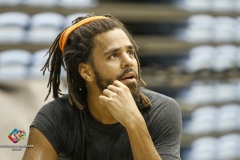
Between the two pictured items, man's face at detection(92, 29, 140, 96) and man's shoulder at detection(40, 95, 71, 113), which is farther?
man's shoulder at detection(40, 95, 71, 113)

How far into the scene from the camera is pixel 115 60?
2.08 meters

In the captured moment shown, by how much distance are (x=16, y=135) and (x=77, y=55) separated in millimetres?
522

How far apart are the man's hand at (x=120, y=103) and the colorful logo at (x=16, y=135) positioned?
21.8 inches

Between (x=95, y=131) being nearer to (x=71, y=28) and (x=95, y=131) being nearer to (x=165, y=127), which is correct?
(x=165, y=127)

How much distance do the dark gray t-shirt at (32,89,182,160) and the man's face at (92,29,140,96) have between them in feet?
0.53

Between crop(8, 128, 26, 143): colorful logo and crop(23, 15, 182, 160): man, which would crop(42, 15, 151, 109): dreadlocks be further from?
crop(8, 128, 26, 143): colorful logo

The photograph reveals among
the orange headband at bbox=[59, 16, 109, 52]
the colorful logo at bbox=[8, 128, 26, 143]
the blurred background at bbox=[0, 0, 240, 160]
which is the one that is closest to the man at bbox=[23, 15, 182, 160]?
the orange headband at bbox=[59, 16, 109, 52]

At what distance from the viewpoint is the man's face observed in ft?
6.77

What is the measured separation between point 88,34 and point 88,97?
0.31 meters

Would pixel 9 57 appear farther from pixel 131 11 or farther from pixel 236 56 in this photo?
pixel 236 56

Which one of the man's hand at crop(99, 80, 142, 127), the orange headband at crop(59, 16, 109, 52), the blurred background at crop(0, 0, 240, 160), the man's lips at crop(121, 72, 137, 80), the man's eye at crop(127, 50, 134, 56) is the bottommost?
the blurred background at crop(0, 0, 240, 160)

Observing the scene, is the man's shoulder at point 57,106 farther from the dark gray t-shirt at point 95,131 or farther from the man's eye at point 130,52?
the man's eye at point 130,52

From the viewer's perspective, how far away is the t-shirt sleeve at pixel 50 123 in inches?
82.5

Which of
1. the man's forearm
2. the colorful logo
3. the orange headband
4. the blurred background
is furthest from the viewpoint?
the blurred background
